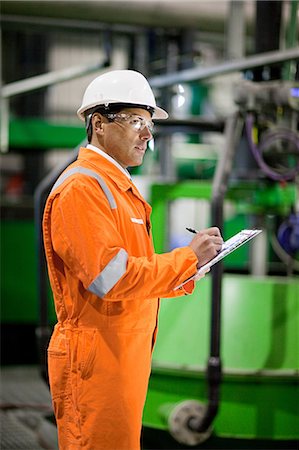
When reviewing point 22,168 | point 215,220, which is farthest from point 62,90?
point 215,220

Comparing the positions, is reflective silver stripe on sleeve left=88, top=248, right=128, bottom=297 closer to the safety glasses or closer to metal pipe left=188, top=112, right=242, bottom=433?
the safety glasses

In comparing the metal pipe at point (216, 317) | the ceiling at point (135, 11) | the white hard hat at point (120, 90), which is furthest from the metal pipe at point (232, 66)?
the white hard hat at point (120, 90)

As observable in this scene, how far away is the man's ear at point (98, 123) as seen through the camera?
228cm

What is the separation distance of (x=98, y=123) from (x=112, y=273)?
0.49 m

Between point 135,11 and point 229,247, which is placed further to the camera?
point 135,11

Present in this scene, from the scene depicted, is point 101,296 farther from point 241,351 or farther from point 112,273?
point 241,351

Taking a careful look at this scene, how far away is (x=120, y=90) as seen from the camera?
7.39 feet

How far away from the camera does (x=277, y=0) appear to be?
4.52 m

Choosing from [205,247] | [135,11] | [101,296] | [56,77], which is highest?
[135,11]

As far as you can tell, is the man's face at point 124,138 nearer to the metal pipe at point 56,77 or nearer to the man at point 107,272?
the man at point 107,272

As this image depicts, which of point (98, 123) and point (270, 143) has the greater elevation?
point (98, 123)

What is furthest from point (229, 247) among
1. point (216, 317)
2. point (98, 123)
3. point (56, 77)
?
point (56, 77)

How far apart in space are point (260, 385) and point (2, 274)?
10.6 feet

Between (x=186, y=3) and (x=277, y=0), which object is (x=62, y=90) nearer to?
(x=186, y=3)
